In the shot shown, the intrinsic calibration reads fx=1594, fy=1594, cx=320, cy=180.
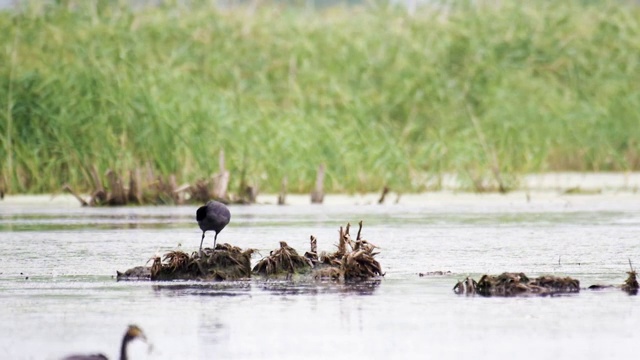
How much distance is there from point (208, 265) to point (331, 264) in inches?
28.4

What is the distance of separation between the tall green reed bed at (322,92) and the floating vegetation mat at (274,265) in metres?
6.58

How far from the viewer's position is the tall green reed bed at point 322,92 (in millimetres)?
16172

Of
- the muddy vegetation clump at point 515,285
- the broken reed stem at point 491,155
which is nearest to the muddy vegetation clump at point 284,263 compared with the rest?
the muddy vegetation clump at point 515,285

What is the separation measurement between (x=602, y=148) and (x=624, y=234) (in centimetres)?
683

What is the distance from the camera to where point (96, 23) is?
1873cm

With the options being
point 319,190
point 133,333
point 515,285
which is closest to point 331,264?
point 515,285

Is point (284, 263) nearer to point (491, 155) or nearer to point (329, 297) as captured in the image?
point (329, 297)

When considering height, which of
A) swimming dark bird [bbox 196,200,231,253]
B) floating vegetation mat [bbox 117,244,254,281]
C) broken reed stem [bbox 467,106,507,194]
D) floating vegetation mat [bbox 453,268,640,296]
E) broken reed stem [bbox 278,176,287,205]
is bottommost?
floating vegetation mat [bbox 453,268,640,296]

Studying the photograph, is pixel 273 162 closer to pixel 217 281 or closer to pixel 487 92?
pixel 487 92

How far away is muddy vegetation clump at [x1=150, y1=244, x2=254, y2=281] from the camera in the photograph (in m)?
9.24

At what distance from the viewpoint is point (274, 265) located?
9289mm

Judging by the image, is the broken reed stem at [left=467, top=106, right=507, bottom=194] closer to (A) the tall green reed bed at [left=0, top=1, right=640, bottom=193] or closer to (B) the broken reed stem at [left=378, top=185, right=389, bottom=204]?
(A) the tall green reed bed at [left=0, top=1, right=640, bottom=193]

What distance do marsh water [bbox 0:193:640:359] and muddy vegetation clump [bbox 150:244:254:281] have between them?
15 cm

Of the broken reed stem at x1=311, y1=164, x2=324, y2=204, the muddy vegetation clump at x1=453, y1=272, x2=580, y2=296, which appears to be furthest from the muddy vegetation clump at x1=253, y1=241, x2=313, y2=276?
the broken reed stem at x1=311, y1=164, x2=324, y2=204
